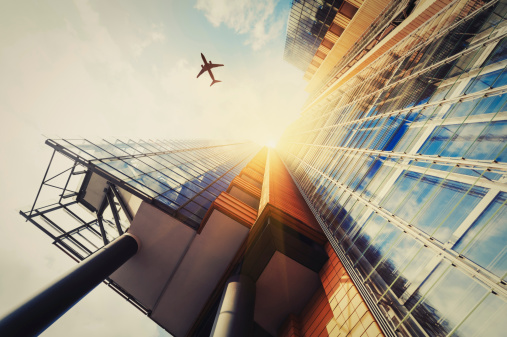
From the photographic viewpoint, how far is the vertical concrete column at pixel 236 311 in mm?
5789

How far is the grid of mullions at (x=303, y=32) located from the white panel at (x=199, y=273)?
34013mm

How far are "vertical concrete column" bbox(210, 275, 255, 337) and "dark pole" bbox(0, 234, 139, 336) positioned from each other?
4692 millimetres

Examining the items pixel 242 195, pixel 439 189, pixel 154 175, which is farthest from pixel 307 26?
pixel 439 189

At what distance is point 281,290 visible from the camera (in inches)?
320

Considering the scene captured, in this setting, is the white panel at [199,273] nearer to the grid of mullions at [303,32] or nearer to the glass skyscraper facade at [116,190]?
the glass skyscraper facade at [116,190]

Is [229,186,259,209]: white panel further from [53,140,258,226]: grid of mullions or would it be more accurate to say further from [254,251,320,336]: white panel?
[254,251,320,336]: white panel

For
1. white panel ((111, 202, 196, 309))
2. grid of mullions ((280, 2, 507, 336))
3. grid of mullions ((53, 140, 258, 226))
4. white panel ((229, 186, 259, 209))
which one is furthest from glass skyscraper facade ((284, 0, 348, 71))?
white panel ((111, 202, 196, 309))

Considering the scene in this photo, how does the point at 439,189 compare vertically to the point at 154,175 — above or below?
above

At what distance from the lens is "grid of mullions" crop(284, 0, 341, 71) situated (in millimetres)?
30766

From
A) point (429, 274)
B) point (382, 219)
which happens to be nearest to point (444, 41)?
point (382, 219)

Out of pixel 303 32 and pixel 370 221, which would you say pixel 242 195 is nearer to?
pixel 370 221

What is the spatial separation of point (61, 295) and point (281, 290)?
738 cm

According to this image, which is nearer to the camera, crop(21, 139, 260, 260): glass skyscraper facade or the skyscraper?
the skyscraper

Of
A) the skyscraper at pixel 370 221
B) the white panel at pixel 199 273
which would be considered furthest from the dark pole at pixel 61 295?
the white panel at pixel 199 273
